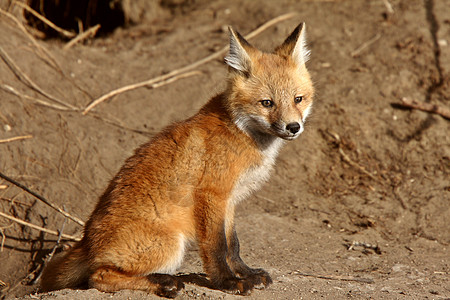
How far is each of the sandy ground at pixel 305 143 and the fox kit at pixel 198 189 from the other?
11.3 inches

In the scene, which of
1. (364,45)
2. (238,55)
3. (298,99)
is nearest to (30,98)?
(238,55)

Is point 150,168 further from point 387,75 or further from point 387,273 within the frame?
point 387,75

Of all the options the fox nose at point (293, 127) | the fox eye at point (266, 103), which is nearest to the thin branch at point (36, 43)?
the fox eye at point (266, 103)

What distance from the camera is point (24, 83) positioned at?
7.83 m

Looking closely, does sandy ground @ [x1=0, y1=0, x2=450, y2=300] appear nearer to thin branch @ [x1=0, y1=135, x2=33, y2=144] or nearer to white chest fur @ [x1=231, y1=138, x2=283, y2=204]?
thin branch @ [x1=0, y1=135, x2=33, y2=144]

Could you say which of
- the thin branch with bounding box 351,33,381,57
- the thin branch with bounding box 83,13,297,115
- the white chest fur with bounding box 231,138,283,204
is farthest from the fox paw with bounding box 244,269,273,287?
the thin branch with bounding box 351,33,381,57

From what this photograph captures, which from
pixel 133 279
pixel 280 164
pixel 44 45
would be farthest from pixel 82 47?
pixel 133 279

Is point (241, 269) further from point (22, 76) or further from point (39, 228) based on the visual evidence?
point (22, 76)

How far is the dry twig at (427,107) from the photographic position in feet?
26.0

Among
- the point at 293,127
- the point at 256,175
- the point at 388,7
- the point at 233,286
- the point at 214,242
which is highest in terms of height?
the point at 388,7

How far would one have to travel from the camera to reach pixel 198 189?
4.36 meters

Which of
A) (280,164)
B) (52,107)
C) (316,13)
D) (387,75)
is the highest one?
(316,13)

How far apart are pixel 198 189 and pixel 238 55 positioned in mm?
1433

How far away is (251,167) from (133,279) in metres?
1.44
